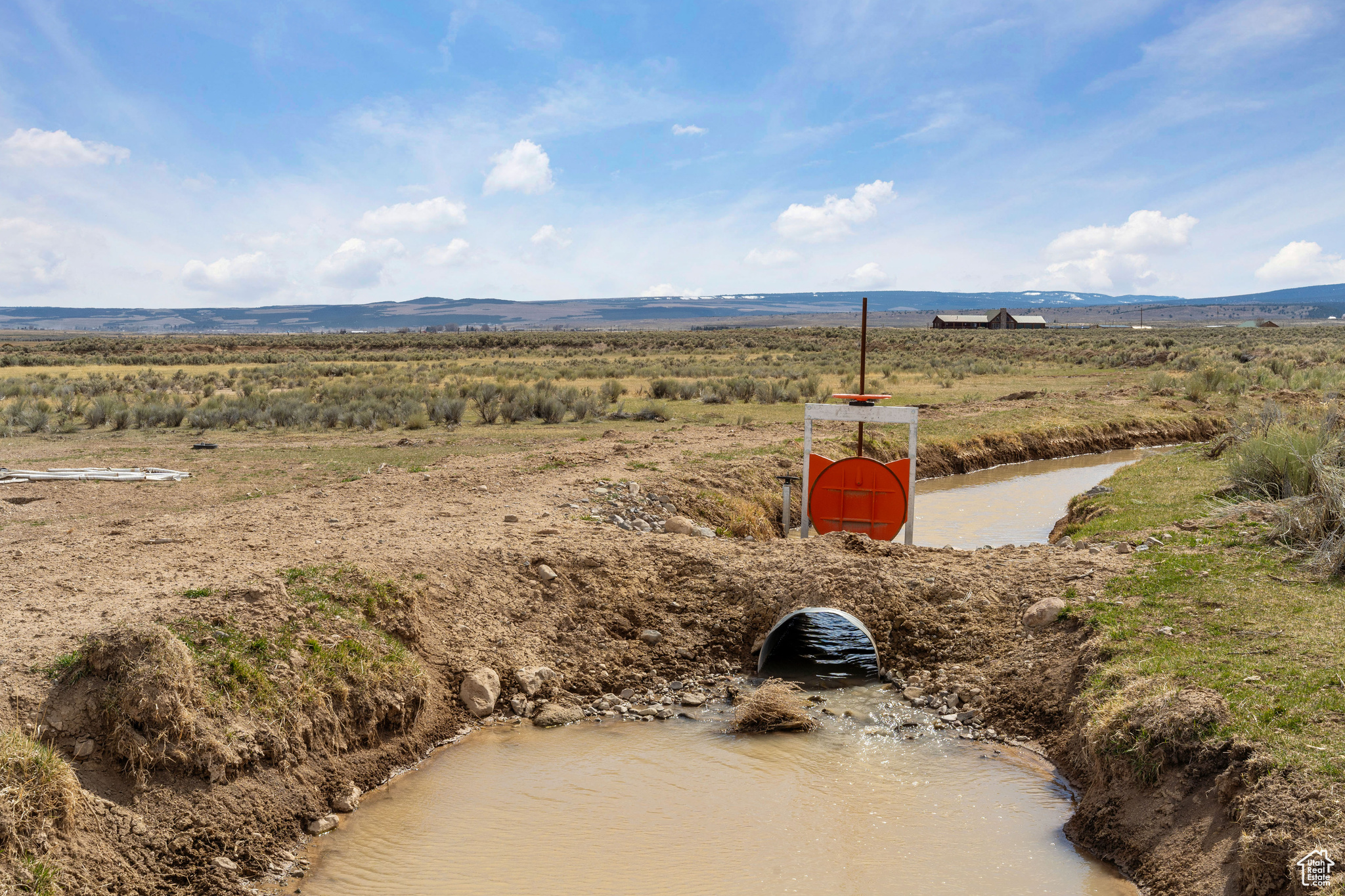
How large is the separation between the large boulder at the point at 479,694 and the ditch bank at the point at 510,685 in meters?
0.05

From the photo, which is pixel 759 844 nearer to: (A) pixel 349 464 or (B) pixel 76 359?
(A) pixel 349 464

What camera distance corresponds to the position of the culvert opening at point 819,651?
854cm

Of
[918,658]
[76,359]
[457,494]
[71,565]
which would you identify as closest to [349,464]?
[457,494]

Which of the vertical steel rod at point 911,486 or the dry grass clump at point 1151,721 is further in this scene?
the vertical steel rod at point 911,486

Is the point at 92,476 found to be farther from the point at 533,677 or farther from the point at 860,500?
the point at 860,500

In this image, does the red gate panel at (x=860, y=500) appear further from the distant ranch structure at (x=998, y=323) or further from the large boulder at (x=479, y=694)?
the distant ranch structure at (x=998, y=323)

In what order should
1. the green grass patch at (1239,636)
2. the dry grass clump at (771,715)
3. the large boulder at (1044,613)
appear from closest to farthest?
the green grass patch at (1239,636) → the dry grass clump at (771,715) → the large boulder at (1044,613)

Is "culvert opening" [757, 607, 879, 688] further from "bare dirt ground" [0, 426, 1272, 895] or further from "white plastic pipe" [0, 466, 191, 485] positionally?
"white plastic pipe" [0, 466, 191, 485]

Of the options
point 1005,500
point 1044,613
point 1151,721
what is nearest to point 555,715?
point 1044,613

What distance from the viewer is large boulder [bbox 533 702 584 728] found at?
772 centimetres

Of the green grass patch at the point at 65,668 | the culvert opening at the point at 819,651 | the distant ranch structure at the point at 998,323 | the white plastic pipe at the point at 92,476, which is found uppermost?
the distant ranch structure at the point at 998,323

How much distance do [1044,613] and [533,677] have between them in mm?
4705

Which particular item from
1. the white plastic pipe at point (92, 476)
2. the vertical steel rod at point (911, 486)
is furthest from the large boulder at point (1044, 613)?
the white plastic pipe at point (92, 476)

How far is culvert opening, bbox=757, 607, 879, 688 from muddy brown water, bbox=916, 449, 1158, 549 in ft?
10.4
